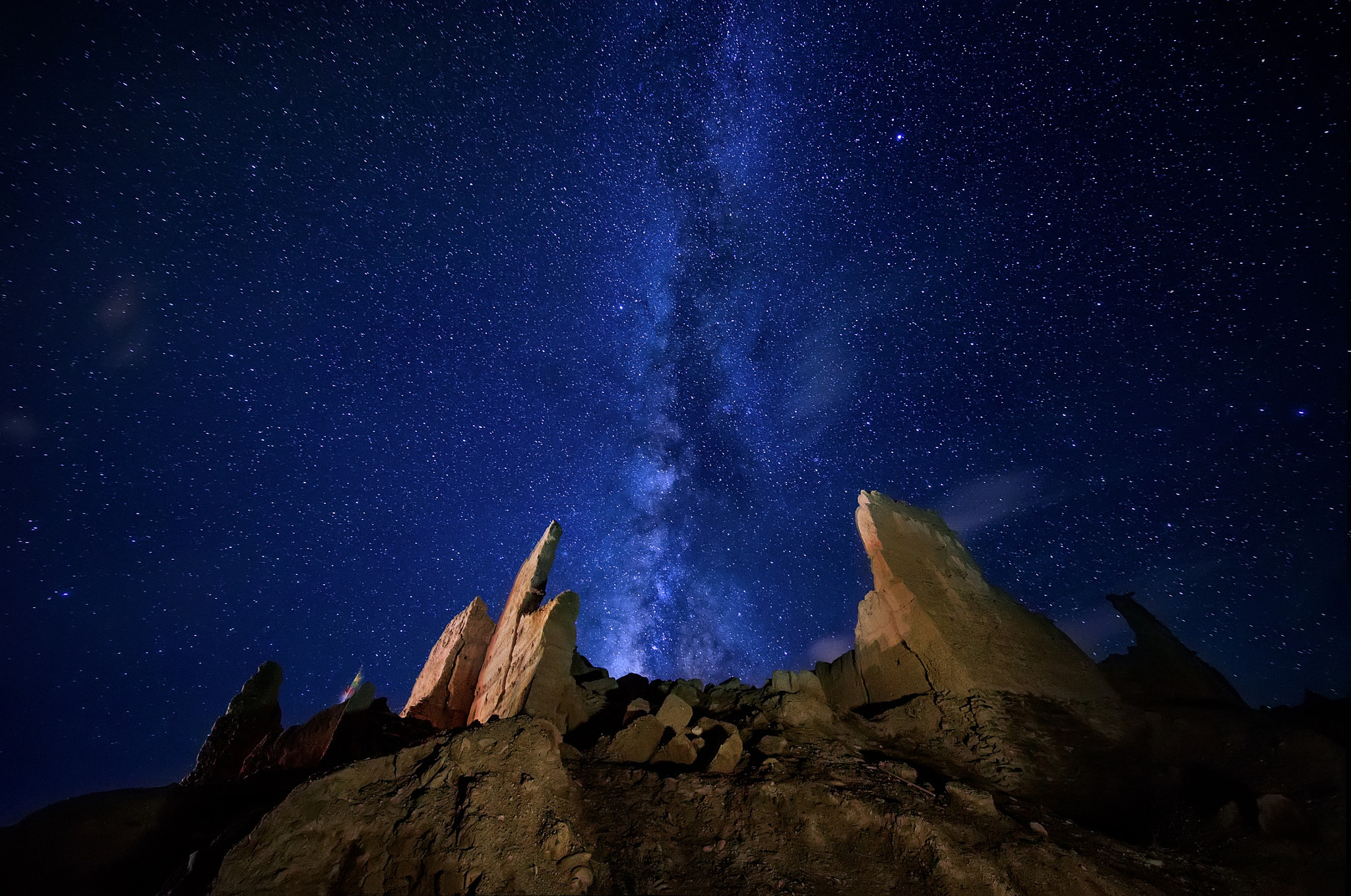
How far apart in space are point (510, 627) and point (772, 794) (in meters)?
12.1

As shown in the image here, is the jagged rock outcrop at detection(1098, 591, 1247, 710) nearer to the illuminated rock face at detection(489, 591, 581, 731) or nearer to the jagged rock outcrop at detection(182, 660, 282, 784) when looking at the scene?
the illuminated rock face at detection(489, 591, 581, 731)

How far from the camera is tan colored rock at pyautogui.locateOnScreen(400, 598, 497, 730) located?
16.7 meters

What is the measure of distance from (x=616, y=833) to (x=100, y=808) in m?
8.41

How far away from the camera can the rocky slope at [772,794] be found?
5172mm

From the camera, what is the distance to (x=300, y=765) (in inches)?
426

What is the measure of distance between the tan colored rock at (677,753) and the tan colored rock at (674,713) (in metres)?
0.73

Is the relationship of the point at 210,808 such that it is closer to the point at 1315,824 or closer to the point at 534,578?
the point at 534,578

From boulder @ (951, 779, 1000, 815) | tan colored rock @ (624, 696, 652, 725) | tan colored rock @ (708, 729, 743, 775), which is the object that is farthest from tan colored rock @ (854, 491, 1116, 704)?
tan colored rock @ (624, 696, 652, 725)

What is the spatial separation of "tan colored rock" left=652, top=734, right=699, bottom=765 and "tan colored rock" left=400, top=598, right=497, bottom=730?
11.3m

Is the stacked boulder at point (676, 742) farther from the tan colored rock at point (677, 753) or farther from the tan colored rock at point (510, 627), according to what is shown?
the tan colored rock at point (510, 627)

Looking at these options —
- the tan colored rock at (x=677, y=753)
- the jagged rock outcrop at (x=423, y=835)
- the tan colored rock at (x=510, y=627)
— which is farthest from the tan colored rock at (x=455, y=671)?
the jagged rock outcrop at (x=423, y=835)

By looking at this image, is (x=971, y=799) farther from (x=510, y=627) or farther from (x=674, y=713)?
(x=510, y=627)

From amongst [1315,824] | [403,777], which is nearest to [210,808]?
[403,777]

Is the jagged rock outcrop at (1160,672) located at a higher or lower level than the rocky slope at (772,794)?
higher
